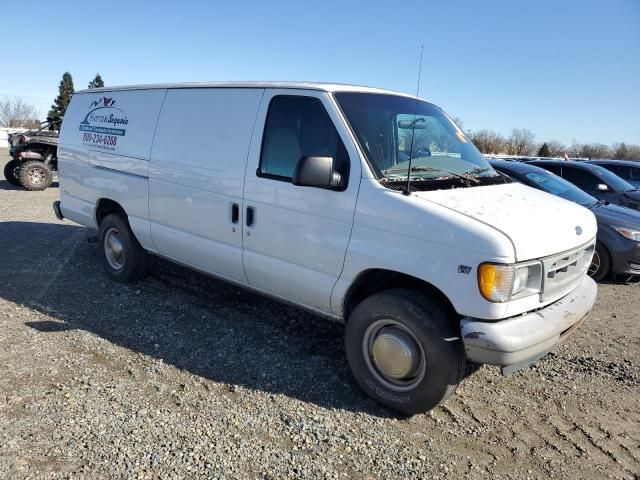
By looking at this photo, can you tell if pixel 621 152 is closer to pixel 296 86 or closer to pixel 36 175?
pixel 36 175

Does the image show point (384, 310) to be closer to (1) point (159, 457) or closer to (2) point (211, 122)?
(1) point (159, 457)

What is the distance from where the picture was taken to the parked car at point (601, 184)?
353 inches

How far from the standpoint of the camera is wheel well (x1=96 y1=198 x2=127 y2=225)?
18.8 feet

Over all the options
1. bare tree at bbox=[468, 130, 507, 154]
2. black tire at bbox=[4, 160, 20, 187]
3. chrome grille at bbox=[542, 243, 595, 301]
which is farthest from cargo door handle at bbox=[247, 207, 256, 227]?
bare tree at bbox=[468, 130, 507, 154]

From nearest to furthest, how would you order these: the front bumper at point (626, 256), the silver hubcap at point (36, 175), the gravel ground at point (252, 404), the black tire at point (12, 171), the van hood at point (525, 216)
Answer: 1. the gravel ground at point (252, 404)
2. the van hood at point (525, 216)
3. the front bumper at point (626, 256)
4. the silver hubcap at point (36, 175)
5. the black tire at point (12, 171)

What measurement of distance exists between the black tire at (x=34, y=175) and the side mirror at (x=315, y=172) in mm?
12204

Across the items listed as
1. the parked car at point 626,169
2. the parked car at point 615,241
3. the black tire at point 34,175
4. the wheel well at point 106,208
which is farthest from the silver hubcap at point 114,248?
the parked car at point 626,169

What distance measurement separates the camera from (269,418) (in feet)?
10.5

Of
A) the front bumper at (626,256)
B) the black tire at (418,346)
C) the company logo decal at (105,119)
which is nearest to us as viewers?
the black tire at (418,346)

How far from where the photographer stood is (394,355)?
332cm

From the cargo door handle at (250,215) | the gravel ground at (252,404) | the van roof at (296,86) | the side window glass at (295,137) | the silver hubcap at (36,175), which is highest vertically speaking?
the van roof at (296,86)

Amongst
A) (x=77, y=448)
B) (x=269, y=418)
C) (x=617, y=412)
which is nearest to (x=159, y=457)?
(x=77, y=448)

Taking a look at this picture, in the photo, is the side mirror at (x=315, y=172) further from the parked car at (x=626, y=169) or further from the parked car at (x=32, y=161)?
the parked car at (x=32, y=161)

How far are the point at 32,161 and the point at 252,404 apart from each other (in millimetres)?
12507
